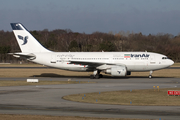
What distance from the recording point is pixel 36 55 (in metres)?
44.3

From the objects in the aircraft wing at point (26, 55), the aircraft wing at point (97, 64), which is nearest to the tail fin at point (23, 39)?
the aircraft wing at point (26, 55)

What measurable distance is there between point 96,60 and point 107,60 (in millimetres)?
1796

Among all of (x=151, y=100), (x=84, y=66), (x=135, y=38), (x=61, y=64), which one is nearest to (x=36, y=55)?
(x=61, y=64)

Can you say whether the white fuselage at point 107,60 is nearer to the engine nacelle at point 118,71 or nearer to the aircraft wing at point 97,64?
the aircraft wing at point 97,64

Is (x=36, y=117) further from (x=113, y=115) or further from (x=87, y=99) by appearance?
(x=87, y=99)

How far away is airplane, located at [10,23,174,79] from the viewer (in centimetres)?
4150

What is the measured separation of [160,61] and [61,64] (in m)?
16.1

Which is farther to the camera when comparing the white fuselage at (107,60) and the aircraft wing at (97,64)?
the white fuselage at (107,60)

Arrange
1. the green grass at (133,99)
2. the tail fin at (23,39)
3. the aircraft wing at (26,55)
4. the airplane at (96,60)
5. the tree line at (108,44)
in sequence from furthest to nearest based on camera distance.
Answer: the tree line at (108,44) < the tail fin at (23,39) < the aircraft wing at (26,55) < the airplane at (96,60) < the green grass at (133,99)

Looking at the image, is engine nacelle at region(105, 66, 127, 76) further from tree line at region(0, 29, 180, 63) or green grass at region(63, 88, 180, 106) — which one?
tree line at region(0, 29, 180, 63)

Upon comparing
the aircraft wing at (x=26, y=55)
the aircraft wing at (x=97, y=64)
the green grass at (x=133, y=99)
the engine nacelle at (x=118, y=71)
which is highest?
the aircraft wing at (x=26, y=55)

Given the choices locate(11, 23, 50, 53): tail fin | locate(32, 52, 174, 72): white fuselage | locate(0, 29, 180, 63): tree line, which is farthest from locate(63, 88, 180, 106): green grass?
locate(0, 29, 180, 63): tree line

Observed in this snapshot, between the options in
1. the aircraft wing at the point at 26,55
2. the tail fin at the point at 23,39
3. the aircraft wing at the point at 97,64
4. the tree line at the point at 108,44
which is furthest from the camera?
the tree line at the point at 108,44

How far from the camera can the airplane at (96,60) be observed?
4150 centimetres
